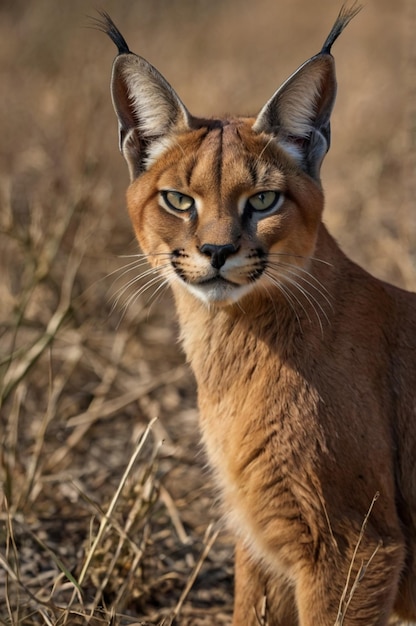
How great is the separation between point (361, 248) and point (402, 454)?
13.4 ft

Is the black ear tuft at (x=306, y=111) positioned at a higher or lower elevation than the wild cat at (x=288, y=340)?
higher

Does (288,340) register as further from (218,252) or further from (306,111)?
(306,111)

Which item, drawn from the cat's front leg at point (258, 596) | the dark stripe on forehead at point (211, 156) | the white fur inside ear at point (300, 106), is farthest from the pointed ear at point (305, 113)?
the cat's front leg at point (258, 596)

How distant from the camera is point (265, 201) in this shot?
3.15 metres

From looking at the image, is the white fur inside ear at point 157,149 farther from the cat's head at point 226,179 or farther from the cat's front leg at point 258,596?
the cat's front leg at point 258,596

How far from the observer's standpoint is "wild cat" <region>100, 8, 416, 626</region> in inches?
120

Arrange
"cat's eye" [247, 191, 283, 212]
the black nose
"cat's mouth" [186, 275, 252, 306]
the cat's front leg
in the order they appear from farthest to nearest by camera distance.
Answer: the cat's front leg < "cat's eye" [247, 191, 283, 212] < "cat's mouth" [186, 275, 252, 306] < the black nose

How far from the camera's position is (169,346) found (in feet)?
20.9

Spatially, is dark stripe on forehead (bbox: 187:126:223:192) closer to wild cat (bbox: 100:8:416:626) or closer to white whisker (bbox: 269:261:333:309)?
wild cat (bbox: 100:8:416:626)

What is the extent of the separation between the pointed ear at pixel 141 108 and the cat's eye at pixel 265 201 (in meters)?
0.43

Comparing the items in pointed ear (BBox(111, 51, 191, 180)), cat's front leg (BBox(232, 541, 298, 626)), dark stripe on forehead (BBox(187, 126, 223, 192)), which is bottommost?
cat's front leg (BBox(232, 541, 298, 626))

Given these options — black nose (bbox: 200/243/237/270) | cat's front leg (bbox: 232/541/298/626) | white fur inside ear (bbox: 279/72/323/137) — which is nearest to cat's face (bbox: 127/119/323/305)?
black nose (bbox: 200/243/237/270)

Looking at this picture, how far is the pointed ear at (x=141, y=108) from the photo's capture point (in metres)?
3.33

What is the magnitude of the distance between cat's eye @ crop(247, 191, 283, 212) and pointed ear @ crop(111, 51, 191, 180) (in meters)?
0.43
